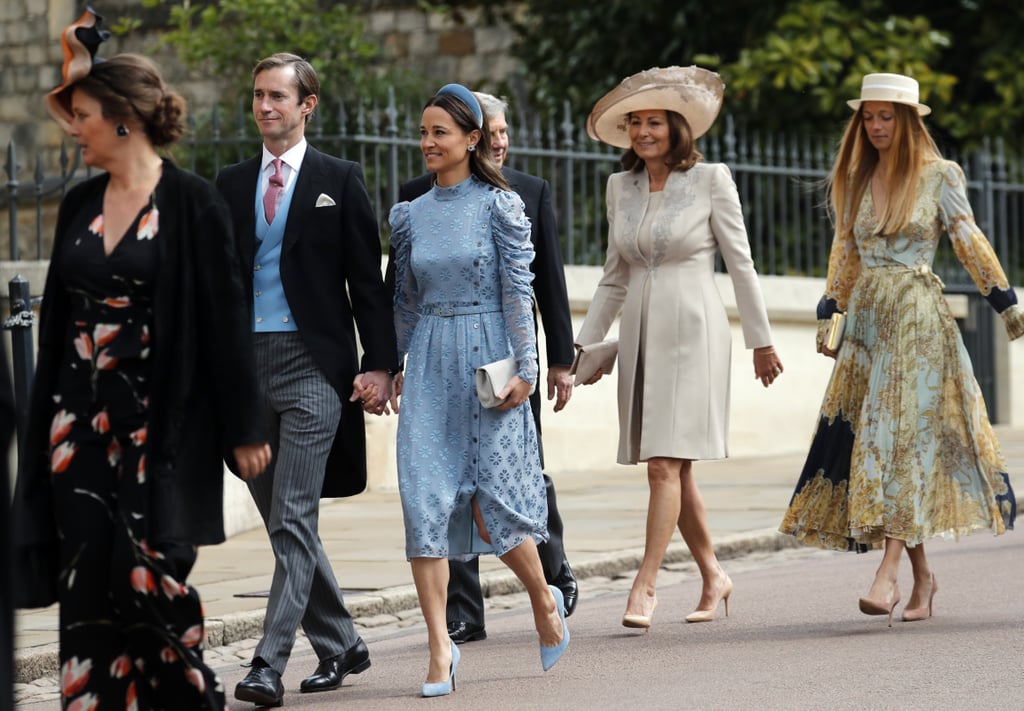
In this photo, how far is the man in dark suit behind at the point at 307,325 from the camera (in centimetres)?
612

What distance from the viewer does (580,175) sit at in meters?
14.1

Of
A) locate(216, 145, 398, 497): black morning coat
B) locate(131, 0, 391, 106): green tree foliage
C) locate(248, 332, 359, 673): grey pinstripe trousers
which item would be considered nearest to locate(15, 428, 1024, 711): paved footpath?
locate(248, 332, 359, 673): grey pinstripe trousers

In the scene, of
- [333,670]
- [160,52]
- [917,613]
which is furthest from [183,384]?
[160,52]

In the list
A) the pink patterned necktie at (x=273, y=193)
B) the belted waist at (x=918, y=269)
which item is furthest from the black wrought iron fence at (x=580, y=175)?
the belted waist at (x=918, y=269)

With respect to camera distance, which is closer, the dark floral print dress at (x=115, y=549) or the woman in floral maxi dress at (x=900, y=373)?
the dark floral print dress at (x=115, y=549)

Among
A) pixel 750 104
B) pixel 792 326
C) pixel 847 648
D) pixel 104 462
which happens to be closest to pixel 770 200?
pixel 792 326

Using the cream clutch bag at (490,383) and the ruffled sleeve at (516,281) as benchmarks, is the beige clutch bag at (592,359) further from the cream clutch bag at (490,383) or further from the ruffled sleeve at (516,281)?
the cream clutch bag at (490,383)

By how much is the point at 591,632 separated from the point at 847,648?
108cm

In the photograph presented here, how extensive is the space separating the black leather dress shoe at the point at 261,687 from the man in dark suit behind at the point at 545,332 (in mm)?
1359

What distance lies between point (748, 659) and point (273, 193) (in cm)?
208

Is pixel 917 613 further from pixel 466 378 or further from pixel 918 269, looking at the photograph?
pixel 466 378

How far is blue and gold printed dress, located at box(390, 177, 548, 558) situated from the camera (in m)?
6.12

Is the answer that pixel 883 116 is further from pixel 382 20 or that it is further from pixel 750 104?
pixel 382 20

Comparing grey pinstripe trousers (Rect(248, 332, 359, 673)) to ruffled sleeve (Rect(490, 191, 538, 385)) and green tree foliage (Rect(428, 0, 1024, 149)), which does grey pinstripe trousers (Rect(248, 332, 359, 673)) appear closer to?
ruffled sleeve (Rect(490, 191, 538, 385))
